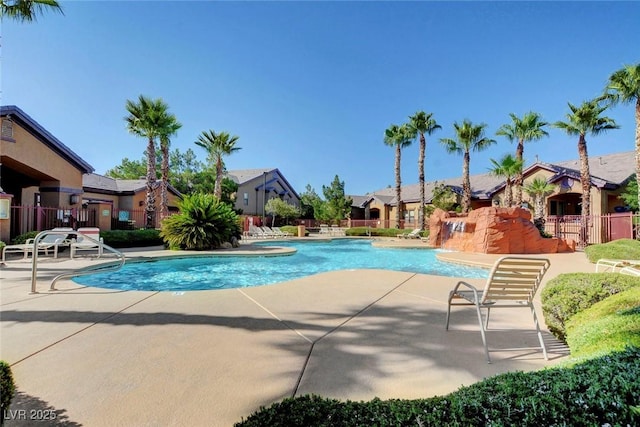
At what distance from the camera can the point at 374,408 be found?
1514 millimetres

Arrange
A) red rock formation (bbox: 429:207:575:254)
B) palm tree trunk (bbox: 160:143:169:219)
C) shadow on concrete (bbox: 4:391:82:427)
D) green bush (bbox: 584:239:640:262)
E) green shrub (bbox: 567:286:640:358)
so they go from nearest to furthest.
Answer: shadow on concrete (bbox: 4:391:82:427) < green shrub (bbox: 567:286:640:358) < green bush (bbox: 584:239:640:262) < red rock formation (bbox: 429:207:575:254) < palm tree trunk (bbox: 160:143:169:219)

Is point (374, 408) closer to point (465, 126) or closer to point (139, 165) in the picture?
point (465, 126)

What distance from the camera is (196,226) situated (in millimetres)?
14156

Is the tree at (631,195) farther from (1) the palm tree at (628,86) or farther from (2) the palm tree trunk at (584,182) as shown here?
(1) the palm tree at (628,86)

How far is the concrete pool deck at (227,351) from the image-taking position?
7.45 feet

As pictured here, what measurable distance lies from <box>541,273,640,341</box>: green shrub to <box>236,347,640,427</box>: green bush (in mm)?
2121

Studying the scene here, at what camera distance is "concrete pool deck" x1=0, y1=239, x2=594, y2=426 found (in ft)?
7.45

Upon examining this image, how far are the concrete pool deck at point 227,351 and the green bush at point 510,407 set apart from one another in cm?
87

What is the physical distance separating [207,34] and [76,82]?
4.92m

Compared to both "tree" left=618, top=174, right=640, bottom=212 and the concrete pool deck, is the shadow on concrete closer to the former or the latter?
the concrete pool deck

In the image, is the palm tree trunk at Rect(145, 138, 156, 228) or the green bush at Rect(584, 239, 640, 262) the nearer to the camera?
the green bush at Rect(584, 239, 640, 262)

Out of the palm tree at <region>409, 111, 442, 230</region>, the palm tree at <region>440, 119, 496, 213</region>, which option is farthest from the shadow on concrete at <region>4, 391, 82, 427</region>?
the palm tree at <region>409, 111, 442, 230</region>

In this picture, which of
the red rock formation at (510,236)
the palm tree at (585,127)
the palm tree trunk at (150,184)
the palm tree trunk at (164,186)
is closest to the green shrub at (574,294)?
the red rock formation at (510,236)

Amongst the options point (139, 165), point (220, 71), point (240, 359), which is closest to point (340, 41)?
point (220, 71)
